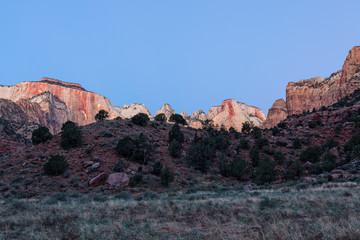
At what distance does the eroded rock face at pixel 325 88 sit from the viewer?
81375 mm

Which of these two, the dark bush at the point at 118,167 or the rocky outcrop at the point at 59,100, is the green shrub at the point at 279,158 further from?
the rocky outcrop at the point at 59,100

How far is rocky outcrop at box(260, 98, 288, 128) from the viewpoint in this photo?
11694 cm

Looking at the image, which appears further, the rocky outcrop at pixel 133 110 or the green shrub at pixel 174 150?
the rocky outcrop at pixel 133 110

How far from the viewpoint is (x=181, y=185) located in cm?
2895

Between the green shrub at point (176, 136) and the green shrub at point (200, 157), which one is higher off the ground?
the green shrub at point (176, 136)

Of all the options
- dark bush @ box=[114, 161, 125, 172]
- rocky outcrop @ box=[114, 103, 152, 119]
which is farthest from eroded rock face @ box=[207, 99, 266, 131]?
dark bush @ box=[114, 161, 125, 172]

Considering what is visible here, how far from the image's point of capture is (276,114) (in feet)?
395

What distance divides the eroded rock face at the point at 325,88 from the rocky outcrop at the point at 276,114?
449 centimetres

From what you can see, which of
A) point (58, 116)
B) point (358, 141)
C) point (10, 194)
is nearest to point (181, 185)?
point (10, 194)

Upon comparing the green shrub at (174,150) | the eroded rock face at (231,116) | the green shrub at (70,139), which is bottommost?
the green shrub at (174,150)

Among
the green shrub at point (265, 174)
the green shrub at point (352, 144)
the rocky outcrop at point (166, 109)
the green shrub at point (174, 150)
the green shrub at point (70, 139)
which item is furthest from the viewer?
the rocky outcrop at point (166, 109)

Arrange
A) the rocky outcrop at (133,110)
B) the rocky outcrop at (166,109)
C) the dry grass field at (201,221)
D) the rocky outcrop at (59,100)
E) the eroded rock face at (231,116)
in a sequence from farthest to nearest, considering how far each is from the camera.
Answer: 1. the rocky outcrop at (166,109)
2. the rocky outcrop at (133,110)
3. the eroded rock face at (231,116)
4. the rocky outcrop at (59,100)
5. the dry grass field at (201,221)

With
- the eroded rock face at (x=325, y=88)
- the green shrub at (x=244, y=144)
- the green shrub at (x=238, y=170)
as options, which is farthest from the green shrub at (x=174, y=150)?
the eroded rock face at (x=325, y=88)

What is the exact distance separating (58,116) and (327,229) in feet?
501
